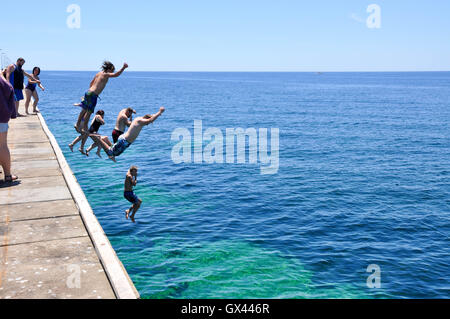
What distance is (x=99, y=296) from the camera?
7.03 meters

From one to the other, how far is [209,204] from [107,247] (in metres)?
13.4

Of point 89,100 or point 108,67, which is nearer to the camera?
point 108,67

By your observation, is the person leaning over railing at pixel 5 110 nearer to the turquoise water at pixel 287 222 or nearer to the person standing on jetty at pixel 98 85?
the person standing on jetty at pixel 98 85

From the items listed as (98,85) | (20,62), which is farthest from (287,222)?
(20,62)

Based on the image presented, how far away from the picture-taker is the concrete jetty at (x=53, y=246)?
23.7 ft

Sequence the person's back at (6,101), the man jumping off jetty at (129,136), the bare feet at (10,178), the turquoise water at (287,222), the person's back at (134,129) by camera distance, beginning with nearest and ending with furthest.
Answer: the man jumping off jetty at (129,136)
the person's back at (134,129)
the person's back at (6,101)
the bare feet at (10,178)
the turquoise water at (287,222)

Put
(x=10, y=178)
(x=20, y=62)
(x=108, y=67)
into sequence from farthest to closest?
(x=20, y=62)
(x=10, y=178)
(x=108, y=67)

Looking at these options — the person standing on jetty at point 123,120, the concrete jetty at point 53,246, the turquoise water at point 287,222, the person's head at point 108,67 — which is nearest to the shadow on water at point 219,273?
the turquoise water at point 287,222

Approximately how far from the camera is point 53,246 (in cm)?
877

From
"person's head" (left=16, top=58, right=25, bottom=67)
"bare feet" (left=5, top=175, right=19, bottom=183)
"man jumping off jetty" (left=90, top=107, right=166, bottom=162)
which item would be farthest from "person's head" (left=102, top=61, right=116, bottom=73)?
"person's head" (left=16, top=58, right=25, bottom=67)

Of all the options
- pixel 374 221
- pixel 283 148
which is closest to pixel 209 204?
pixel 374 221

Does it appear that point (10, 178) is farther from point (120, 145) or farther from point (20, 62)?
point (20, 62)
